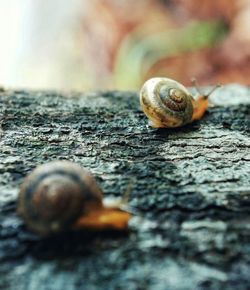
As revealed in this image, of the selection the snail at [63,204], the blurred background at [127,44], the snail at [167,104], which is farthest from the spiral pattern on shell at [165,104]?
the blurred background at [127,44]

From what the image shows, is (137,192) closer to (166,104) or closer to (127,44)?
(166,104)

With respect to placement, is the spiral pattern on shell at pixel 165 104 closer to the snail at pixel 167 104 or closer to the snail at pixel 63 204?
the snail at pixel 167 104

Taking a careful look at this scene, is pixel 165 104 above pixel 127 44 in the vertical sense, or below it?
below

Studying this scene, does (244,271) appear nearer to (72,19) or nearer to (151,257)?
(151,257)

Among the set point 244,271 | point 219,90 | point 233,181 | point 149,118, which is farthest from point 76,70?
point 244,271

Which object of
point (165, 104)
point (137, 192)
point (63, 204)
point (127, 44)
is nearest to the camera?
point (63, 204)

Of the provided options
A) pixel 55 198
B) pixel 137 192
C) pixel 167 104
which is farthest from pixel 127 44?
pixel 55 198
